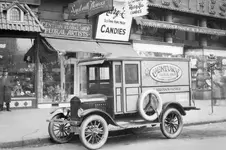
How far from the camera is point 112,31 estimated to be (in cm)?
1759

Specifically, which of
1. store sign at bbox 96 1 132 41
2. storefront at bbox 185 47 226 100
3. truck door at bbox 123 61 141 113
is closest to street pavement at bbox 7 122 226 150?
truck door at bbox 123 61 141 113

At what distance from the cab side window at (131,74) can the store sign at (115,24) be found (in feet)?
29.5

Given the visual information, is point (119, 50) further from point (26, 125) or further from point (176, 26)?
point (26, 125)

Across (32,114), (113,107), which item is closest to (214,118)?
(113,107)

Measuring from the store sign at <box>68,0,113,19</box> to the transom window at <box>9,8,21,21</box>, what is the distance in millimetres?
2749

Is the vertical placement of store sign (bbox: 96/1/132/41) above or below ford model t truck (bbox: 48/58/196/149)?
above

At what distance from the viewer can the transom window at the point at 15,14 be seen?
13.6 m

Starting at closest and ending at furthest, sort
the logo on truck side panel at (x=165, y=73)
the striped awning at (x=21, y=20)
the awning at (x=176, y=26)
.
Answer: the logo on truck side panel at (x=165, y=73) < the striped awning at (x=21, y=20) < the awning at (x=176, y=26)

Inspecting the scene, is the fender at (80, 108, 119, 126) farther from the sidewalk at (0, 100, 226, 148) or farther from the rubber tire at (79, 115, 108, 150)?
the sidewalk at (0, 100, 226, 148)

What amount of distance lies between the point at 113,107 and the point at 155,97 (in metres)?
1.30

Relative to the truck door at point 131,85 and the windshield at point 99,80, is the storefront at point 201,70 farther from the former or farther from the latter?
the windshield at point 99,80

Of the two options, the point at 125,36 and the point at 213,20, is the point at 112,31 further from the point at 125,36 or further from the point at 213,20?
the point at 213,20

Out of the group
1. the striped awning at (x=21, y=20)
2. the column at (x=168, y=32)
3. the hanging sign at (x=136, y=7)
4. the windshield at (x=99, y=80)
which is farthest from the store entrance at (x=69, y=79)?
the windshield at (x=99, y=80)

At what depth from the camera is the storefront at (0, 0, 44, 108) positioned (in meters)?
14.0
